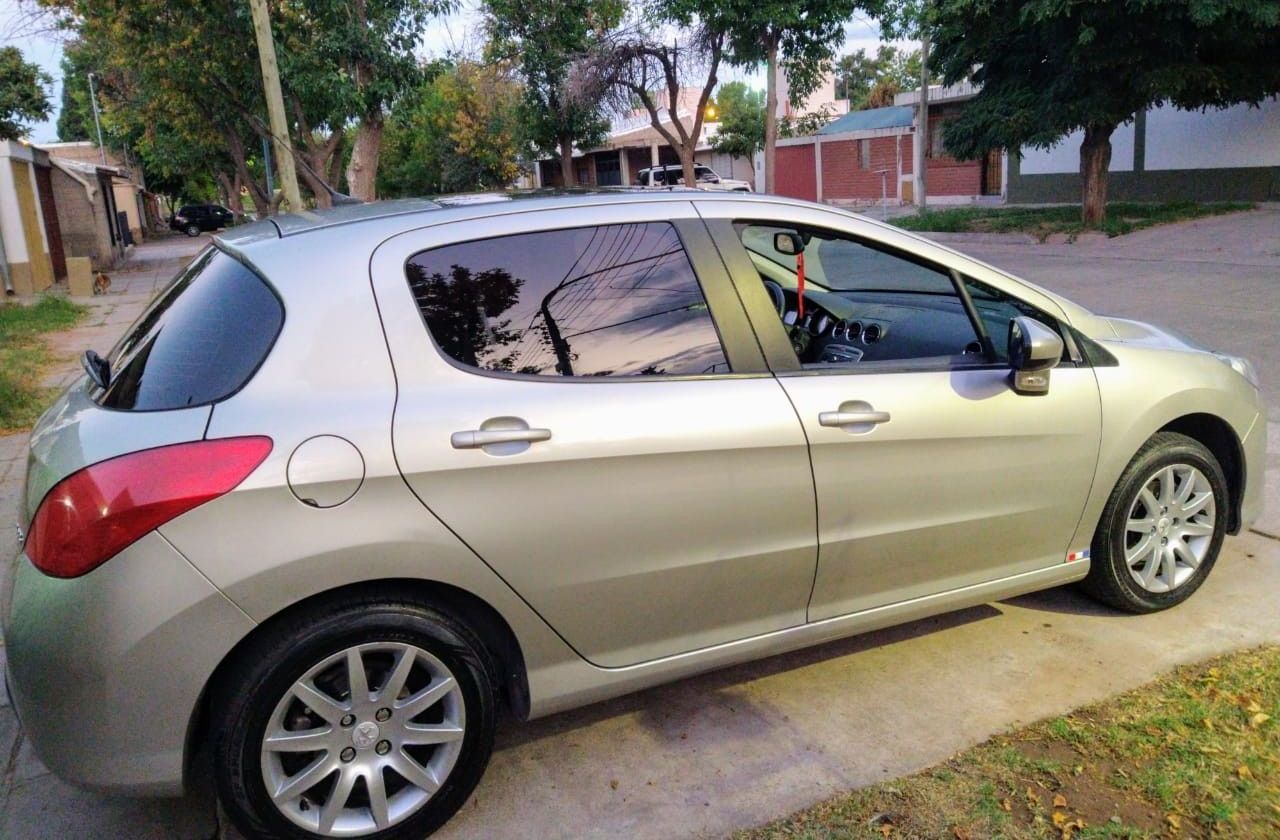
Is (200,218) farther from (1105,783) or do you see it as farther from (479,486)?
(1105,783)

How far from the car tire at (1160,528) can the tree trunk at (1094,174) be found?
18643mm

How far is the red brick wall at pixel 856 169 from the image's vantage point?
1492 inches

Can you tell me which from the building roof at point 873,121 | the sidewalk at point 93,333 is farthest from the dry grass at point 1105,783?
the building roof at point 873,121

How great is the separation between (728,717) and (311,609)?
1513 mm

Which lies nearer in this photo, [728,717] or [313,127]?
[728,717]

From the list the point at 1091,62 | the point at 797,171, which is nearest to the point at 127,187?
the point at 797,171

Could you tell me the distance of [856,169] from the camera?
39.7 m

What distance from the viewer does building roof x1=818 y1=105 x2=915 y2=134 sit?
37.6 metres

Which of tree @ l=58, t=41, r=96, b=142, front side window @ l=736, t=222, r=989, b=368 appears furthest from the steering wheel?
tree @ l=58, t=41, r=96, b=142

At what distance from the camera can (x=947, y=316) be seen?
4.01 m

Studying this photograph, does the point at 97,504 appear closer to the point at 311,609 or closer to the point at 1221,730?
the point at 311,609

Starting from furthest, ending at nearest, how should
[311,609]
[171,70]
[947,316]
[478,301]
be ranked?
[171,70] → [947,316] → [478,301] → [311,609]

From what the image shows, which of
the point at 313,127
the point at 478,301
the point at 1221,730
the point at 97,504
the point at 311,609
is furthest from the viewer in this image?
the point at 313,127

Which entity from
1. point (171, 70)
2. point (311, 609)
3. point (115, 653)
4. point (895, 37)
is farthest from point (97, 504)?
point (895, 37)
